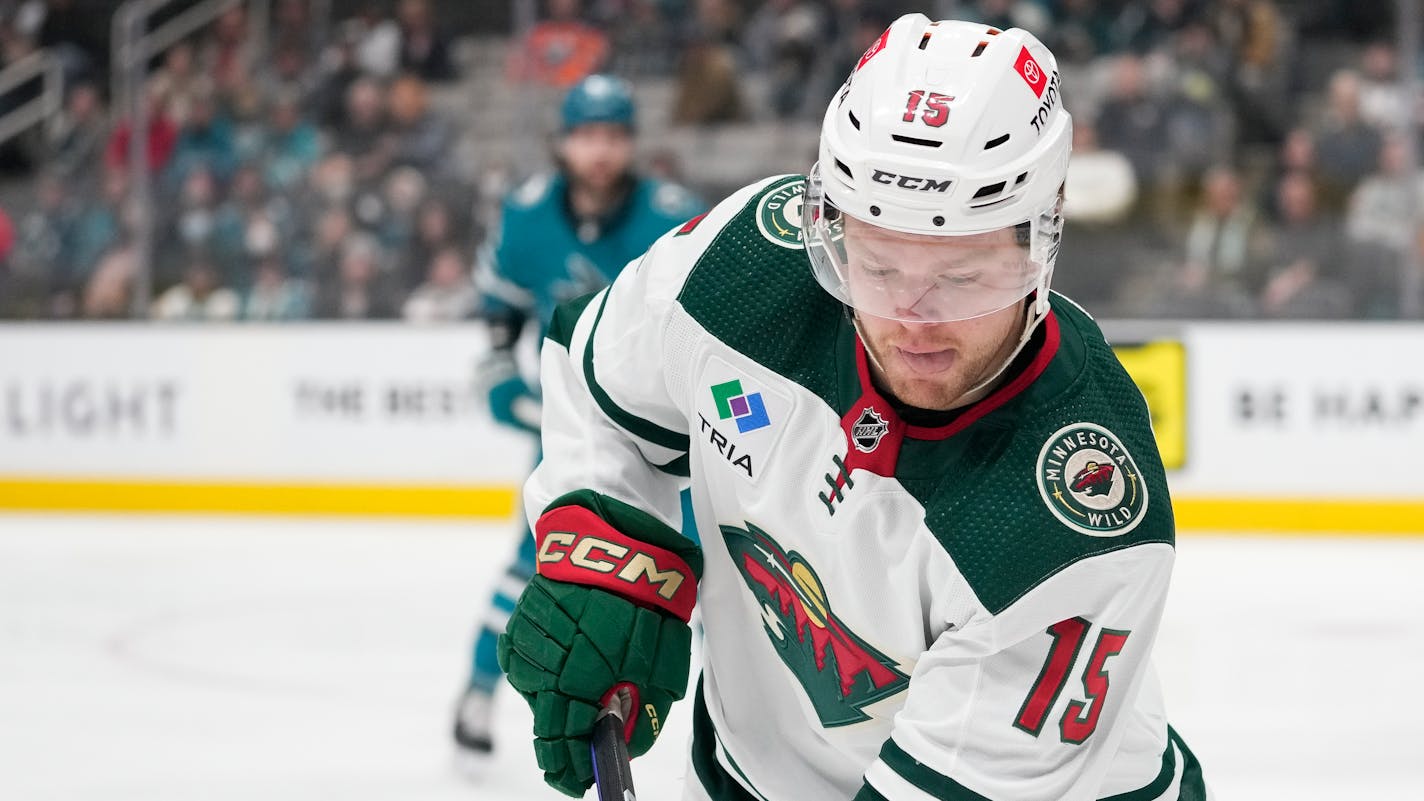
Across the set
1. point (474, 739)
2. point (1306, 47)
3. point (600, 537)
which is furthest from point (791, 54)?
point (600, 537)

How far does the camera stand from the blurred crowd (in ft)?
21.3

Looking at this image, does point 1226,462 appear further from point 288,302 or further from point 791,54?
point 288,302

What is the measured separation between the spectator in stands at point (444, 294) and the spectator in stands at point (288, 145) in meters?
0.78

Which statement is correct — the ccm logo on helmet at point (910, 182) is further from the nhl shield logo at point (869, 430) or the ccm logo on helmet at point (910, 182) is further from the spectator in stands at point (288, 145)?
the spectator in stands at point (288, 145)

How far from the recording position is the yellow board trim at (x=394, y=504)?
610 cm

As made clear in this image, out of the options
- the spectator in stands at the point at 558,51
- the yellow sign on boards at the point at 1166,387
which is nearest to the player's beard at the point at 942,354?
the yellow sign on boards at the point at 1166,387

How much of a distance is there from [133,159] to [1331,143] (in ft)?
16.2

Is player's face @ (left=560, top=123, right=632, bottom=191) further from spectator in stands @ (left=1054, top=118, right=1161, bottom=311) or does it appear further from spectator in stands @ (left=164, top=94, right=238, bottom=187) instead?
spectator in stands @ (left=164, top=94, right=238, bottom=187)

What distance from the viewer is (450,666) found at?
4.28m

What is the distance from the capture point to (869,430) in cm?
135

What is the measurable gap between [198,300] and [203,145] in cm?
74

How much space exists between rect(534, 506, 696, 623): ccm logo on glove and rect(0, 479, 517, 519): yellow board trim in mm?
5167

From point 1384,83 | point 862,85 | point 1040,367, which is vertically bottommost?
point 1384,83

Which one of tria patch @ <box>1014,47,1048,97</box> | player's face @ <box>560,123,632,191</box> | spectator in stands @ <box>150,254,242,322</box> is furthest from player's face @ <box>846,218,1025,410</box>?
spectator in stands @ <box>150,254,242,322</box>
